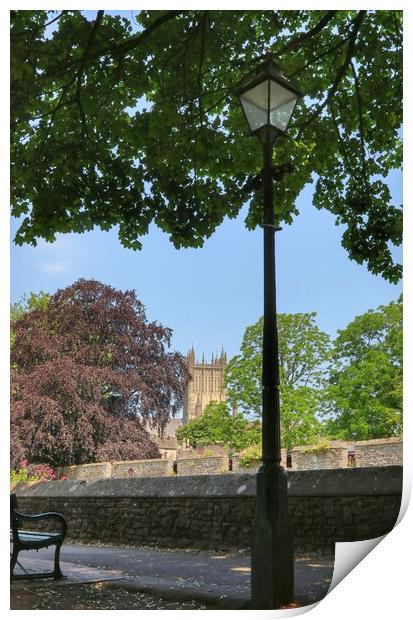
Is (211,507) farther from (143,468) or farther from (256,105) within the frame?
(143,468)

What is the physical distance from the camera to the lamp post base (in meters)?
3.01

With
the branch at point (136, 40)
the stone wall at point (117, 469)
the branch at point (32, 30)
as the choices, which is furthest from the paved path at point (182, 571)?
the branch at point (136, 40)

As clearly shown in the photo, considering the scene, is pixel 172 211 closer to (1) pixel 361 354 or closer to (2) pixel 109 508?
(2) pixel 109 508

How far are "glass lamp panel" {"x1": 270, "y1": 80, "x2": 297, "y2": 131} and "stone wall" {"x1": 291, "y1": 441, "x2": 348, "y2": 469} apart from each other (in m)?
6.04

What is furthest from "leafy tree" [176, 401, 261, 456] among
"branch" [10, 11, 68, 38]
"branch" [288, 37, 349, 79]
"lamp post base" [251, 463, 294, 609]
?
"branch" [10, 11, 68, 38]

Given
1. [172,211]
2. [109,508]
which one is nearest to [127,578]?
[109,508]

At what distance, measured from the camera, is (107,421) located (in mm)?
7105

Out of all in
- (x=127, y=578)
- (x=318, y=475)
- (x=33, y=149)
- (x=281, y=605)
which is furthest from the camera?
(x=318, y=475)

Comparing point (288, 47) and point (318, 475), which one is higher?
point (288, 47)

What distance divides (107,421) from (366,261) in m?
3.33

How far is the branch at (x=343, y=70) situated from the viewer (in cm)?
465

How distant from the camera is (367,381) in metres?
13.7

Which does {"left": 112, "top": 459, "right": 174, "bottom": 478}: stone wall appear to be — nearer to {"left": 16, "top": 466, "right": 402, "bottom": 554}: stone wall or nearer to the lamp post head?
{"left": 16, "top": 466, "right": 402, "bottom": 554}: stone wall

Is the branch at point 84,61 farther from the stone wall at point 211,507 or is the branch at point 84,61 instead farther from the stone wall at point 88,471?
the stone wall at point 88,471
